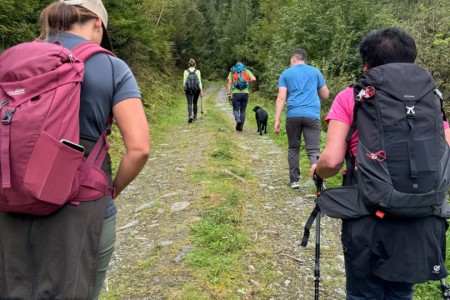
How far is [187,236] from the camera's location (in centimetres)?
486

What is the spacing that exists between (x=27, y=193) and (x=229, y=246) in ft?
10.4

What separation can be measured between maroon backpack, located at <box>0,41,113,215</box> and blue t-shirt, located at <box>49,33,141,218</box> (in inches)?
3.2

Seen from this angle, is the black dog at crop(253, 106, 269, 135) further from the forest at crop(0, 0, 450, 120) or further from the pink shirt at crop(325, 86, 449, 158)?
the pink shirt at crop(325, 86, 449, 158)

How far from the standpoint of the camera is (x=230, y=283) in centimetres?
388

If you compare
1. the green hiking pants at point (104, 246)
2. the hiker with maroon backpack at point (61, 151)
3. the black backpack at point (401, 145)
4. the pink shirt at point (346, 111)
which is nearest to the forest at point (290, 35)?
the hiker with maroon backpack at point (61, 151)

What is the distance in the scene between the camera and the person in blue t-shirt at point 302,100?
6.62 metres

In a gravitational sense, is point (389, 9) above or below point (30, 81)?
above

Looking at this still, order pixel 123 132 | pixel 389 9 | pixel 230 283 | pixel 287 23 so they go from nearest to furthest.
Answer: pixel 123 132 → pixel 230 283 → pixel 389 9 → pixel 287 23

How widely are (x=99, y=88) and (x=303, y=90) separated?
16.9ft

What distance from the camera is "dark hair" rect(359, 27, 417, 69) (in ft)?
7.99

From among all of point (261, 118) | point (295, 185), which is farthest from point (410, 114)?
point (261, 118)

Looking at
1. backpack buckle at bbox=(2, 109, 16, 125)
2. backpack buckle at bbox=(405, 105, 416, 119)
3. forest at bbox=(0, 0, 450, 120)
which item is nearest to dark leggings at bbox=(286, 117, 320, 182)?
backpack buckle at bbox=(405, 105, 416, 119)

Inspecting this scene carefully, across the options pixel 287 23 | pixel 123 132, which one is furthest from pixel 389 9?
pixel 123 132

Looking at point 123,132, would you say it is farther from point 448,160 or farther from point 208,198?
point 208,198
